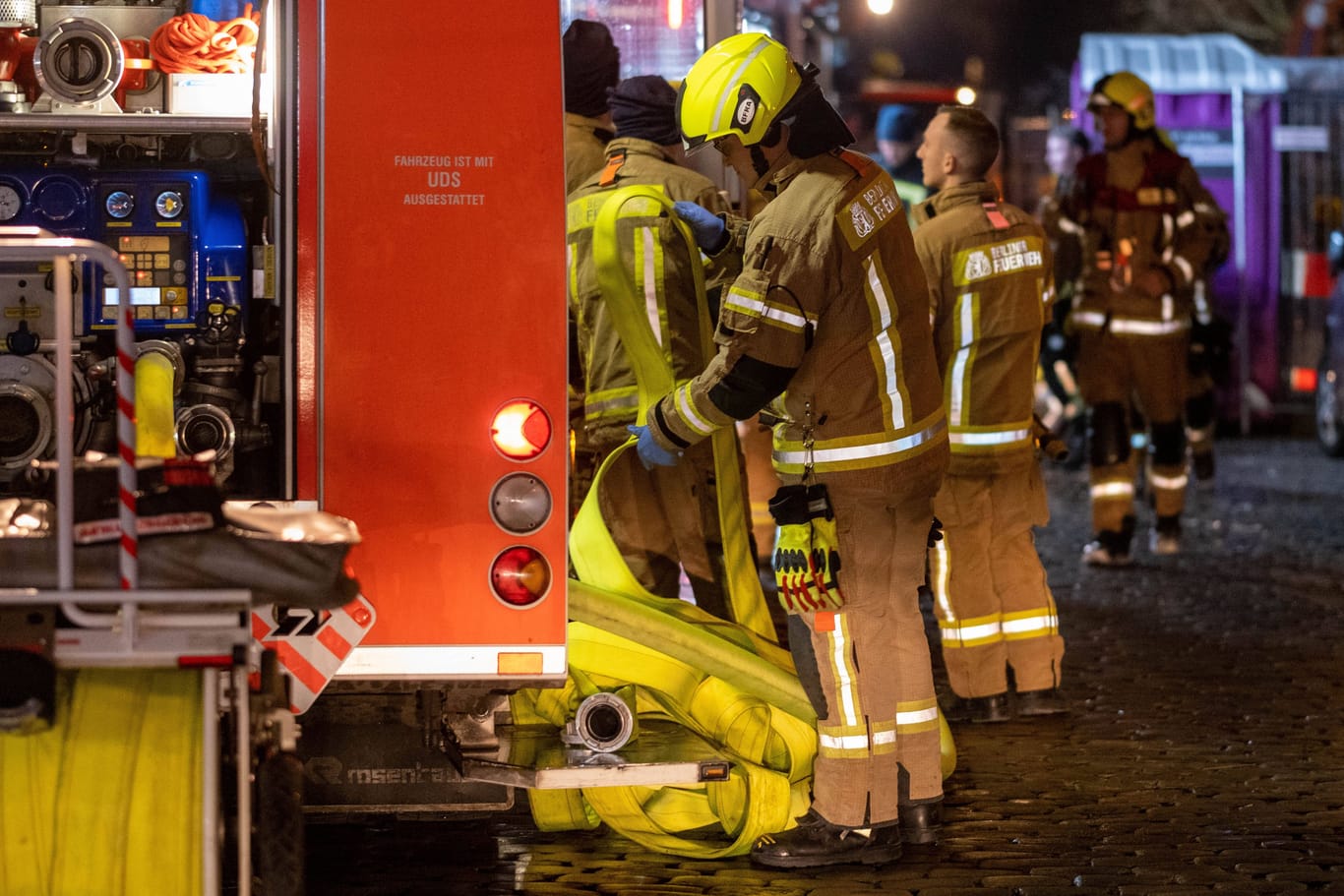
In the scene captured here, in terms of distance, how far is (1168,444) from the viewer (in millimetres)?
10336

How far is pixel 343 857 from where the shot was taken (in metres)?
5.14

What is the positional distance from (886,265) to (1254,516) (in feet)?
27.5

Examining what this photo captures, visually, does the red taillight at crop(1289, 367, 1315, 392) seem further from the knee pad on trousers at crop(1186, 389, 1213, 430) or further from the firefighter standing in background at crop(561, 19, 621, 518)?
the firefighter standing in background at crop(561, 19, 621, 518)

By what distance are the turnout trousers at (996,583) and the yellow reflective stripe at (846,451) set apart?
177cm

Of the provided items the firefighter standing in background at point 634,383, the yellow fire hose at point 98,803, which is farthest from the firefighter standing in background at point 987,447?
the yellow fire hose at point 98,803

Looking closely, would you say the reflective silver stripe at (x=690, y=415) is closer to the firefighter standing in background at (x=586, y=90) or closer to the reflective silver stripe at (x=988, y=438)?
the firefighter standing in background at (x=586, y=90)

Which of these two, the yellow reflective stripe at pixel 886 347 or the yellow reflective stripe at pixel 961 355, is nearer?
the yellow reflective stripe at pixel 886 347

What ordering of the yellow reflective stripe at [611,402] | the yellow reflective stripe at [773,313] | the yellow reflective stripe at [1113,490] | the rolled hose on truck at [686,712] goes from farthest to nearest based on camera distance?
the yellow reflective stripe at [1113,490]
the yellow reflective stripe at [611,402]
the rolled hose on truck at [686,712]
the yellow reflective stripe at [773,313]

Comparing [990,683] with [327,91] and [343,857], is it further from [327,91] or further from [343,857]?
[327,91]

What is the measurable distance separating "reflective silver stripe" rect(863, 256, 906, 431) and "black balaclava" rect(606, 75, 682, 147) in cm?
144

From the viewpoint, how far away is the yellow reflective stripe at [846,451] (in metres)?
5.13

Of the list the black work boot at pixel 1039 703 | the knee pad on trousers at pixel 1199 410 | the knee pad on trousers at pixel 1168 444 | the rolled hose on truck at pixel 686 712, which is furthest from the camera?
the knee pad on trousers at pixel 1199 410

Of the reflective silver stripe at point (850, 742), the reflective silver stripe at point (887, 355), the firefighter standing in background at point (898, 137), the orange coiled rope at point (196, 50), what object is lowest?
the reflective silver stripe at point (850, 742)

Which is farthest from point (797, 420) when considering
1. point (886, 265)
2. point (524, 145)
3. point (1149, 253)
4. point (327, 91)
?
point (1149, 253)
